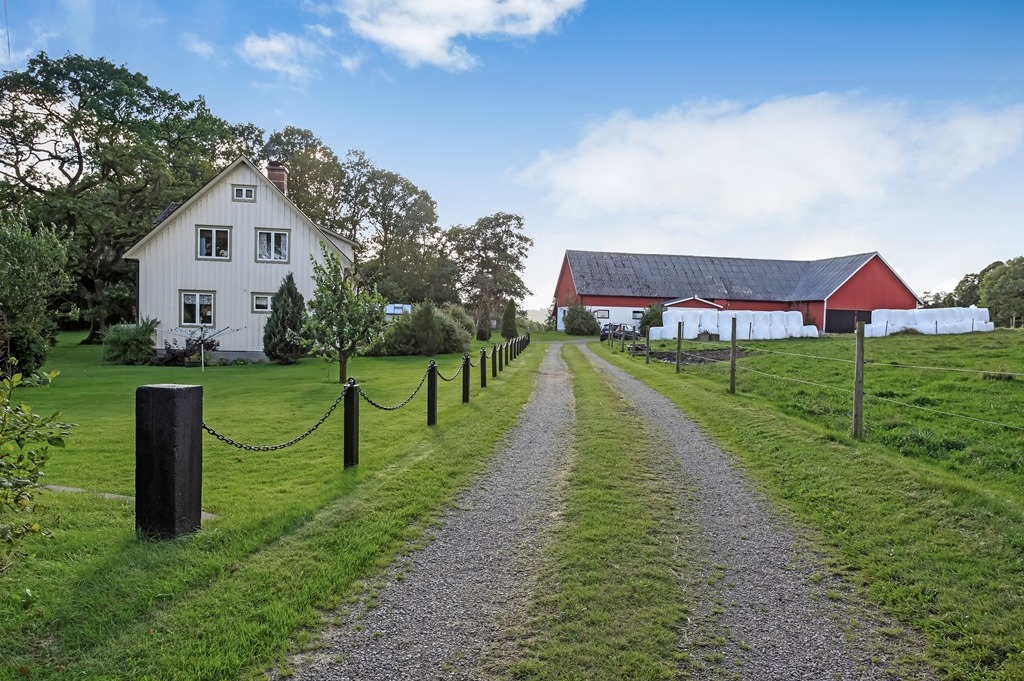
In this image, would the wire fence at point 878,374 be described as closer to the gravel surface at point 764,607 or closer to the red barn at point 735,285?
the gravel surface at point 764,607

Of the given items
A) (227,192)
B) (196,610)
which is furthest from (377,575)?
(227,192)

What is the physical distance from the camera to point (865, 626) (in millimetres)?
3576

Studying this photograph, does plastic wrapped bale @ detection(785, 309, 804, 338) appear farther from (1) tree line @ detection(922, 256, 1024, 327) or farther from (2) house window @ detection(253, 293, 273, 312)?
(1) tree line @ detection(922, 256, 1024, 327)

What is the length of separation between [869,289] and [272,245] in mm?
48212

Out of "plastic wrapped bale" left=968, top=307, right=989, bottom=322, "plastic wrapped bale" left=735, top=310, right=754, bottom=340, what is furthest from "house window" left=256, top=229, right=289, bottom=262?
"plastic wrapped bale" left=968, top=307, right=989, bottom=322

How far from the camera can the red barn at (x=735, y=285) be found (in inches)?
2083

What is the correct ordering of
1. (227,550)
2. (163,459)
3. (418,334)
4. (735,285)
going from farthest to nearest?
(735,285) → (418,334) → (163,459) → (227,550)

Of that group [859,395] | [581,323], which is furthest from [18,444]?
[581,323]

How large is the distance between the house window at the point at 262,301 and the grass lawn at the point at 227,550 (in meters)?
17.7

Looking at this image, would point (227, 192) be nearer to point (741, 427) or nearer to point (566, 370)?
point (566, 370)

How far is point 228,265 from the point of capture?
26.7m

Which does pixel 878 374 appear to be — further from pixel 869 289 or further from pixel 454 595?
pixel 869 289

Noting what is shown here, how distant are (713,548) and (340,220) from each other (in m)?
56.5

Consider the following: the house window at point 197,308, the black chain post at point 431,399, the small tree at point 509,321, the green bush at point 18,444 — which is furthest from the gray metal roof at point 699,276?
the green bush at point 18,444
